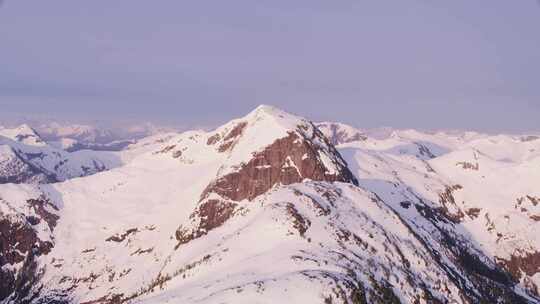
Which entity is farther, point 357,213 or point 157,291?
point 357,213

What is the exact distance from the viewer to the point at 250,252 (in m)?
132

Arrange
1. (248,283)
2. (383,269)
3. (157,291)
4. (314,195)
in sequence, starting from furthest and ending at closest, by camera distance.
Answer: (314,195)
(383,269)
(157,291)
(248,283)

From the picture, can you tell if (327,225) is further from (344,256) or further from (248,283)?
(248,283)

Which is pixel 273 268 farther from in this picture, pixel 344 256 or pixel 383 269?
pixel 383 269

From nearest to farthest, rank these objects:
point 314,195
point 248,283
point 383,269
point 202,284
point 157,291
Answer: point 248,283, point 202,284, point 157,291, point 383,269, point 314,195

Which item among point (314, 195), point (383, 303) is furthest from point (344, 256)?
point (314, 195)

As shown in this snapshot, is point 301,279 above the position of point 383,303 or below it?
above

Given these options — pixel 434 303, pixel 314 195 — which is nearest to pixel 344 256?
pixel 434 303

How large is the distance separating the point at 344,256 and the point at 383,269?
18.5 metres

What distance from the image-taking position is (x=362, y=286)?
116 meters

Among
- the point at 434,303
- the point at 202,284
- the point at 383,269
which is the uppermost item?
the point at 202,284

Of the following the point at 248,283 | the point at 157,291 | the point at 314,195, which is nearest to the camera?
the point at 248,283

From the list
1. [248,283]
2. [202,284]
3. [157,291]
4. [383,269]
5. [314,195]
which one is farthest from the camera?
[314,195]

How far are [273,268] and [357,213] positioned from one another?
77760 mm
